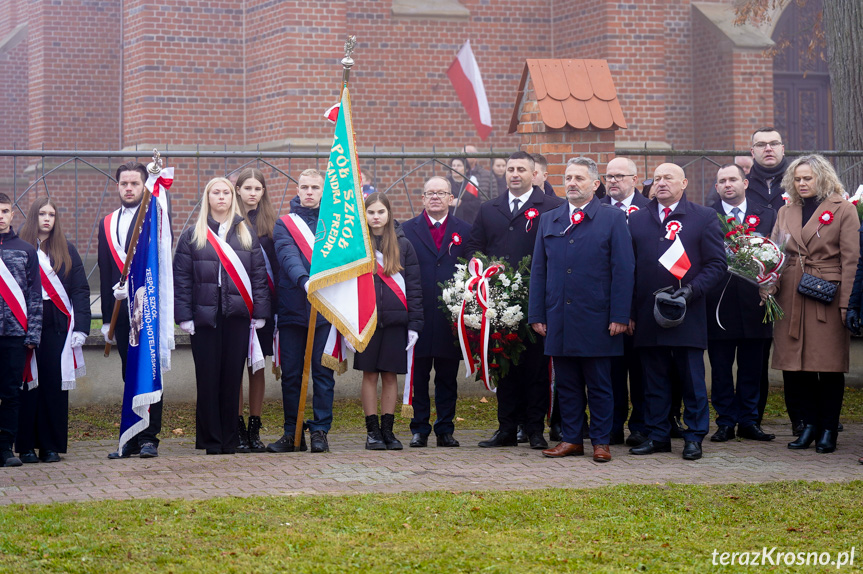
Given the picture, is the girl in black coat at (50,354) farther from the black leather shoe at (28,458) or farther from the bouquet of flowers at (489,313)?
the bouquet of flowers at (489,313)

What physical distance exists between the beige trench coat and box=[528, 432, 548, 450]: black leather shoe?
1690 mm

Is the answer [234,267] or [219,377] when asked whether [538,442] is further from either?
[234,267]

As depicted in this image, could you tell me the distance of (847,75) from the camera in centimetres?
1112

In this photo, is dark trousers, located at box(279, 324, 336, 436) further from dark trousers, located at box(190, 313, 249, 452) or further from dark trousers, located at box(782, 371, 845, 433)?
dark trousers, located at box(782, 371, 845, 433)

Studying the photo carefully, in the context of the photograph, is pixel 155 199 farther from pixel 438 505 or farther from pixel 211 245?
pixel 438 505

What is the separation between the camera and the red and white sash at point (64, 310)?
7.43 meters

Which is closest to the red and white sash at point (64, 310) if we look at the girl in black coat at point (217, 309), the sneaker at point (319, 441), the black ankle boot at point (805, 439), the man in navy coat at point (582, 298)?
the girl in black coat at point (217, 309)

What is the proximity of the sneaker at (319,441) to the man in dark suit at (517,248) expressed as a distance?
3.65 feet

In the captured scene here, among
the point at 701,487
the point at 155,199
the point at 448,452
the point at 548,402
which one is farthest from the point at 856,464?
the point at 155,199

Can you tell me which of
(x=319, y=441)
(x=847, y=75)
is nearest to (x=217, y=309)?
(x=319, y=441)

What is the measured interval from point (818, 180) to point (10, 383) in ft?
18.0

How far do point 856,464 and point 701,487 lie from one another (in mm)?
1480

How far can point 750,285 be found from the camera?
8.05 meters

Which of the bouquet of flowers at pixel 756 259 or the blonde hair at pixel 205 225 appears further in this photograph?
the bouquet of flowers at pixel 756 259
